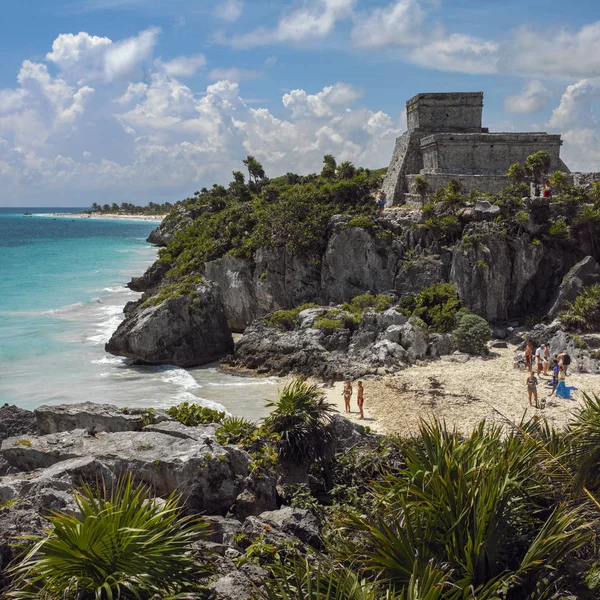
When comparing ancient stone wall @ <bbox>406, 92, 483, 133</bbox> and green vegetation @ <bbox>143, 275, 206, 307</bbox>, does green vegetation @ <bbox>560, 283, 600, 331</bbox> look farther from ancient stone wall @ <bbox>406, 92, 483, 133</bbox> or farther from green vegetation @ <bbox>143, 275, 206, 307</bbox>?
green vegetation @ <bbox>143, 275, 206, 307</bbox>

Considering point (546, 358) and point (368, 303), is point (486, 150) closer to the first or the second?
point (368, 303)

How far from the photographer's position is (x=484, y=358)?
2188 centimetres

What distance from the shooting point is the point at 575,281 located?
2412 cm

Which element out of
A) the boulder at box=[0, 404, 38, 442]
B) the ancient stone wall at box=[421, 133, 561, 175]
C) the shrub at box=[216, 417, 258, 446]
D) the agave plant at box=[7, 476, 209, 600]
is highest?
the ancient stone wall at box=[421, 133, 561, 175]

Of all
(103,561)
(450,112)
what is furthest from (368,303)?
(103,561)

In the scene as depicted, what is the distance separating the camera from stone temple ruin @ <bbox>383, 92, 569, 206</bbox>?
31.2 m

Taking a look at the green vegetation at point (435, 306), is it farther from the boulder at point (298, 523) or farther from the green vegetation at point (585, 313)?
the boulder at point (298, 523)

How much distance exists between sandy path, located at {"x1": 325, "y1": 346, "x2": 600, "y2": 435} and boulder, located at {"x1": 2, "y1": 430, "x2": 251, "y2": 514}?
7.48 metres

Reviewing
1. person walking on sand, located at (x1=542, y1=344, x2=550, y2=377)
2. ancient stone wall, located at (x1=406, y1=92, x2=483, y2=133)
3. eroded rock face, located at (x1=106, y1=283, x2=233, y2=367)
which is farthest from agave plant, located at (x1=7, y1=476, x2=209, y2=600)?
ancient stone wall, located at (x1=406, y1=92, x2=483, y2=133)

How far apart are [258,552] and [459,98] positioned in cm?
3288

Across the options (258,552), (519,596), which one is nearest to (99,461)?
(258,552)

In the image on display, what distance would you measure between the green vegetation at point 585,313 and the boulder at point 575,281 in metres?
0.79

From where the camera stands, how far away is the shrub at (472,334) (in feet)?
74.0

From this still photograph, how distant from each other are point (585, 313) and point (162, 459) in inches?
778
